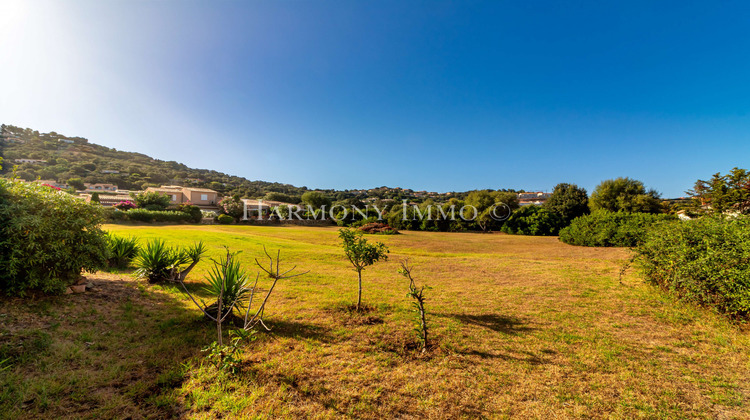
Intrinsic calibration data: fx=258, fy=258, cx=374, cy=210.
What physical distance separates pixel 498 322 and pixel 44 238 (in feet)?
29.9

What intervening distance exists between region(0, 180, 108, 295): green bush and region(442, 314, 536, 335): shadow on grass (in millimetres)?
7851

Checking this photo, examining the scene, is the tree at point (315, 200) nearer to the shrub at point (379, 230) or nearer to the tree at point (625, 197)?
the shrub at point (379, 230)

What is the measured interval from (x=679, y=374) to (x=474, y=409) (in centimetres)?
328

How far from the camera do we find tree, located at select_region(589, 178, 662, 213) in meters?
29.4

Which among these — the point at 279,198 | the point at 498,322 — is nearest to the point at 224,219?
the point at 279,198

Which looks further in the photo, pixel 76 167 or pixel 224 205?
pixel 76 167

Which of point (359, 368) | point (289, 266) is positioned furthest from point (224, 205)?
point (359, 368)

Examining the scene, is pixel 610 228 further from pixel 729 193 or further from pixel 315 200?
pixel 315 200

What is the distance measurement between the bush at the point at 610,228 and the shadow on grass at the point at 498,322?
510 inches

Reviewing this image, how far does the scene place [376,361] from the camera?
3838 millimetres

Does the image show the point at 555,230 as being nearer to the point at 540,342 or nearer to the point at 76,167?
the point at 540,342

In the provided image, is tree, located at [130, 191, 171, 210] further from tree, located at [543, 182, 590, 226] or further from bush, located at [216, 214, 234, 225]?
tree, located at [543, 182, 590, 226]

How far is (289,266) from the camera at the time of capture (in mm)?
10602

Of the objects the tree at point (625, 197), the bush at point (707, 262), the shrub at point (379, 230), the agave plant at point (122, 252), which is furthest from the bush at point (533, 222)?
the agave plant at point (122, 252)
